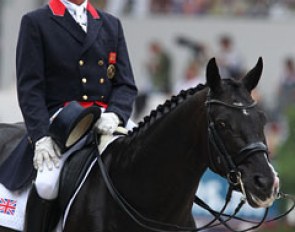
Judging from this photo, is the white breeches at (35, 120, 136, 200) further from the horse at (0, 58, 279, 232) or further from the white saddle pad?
the white saddle pad

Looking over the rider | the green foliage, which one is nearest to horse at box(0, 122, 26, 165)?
the rider

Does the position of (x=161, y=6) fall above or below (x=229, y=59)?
above

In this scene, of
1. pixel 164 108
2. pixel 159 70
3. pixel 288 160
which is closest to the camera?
pixel 164 108

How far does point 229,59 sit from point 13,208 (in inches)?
467

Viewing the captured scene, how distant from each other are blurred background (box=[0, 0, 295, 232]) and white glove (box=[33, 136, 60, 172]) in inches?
386

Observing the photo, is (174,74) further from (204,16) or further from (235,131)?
(235,131)

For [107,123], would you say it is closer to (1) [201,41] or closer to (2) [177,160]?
(2) [177,160]

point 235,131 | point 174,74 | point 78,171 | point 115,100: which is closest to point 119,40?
point 115,100

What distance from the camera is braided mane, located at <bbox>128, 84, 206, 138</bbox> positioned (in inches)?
249

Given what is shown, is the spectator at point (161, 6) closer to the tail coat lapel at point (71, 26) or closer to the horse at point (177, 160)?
the tail coat lapel at point (71, 26)

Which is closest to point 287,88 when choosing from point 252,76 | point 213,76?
point 252,76

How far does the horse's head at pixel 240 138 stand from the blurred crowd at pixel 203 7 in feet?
47.5

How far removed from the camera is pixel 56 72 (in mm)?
6828

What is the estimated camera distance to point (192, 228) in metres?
6.50
